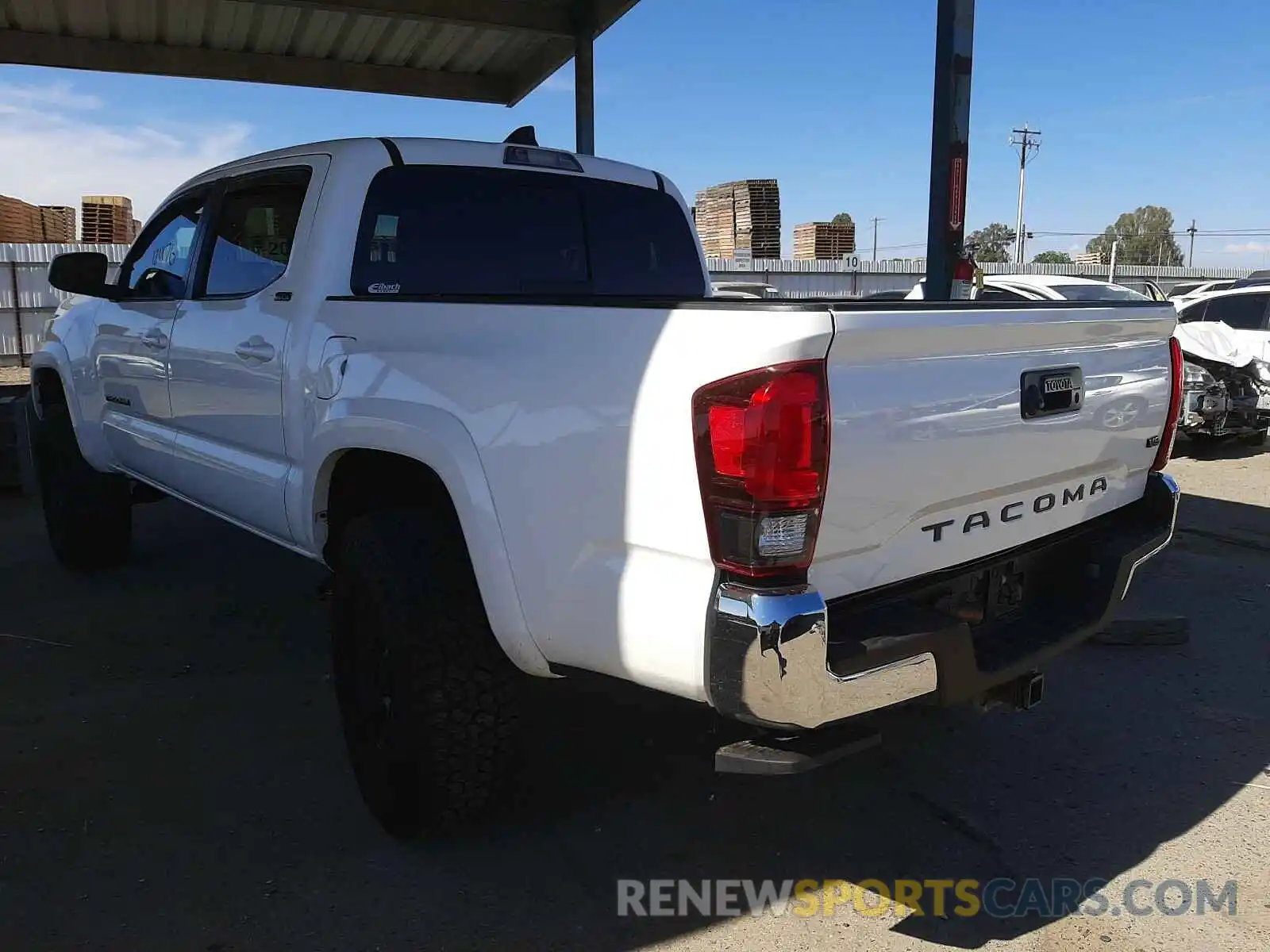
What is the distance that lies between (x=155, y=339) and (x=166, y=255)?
19.8 inches

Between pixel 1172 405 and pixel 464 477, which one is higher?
pixel 1172 405

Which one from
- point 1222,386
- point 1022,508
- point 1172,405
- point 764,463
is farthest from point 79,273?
point 1222,386

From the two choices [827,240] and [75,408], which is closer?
[75,408]

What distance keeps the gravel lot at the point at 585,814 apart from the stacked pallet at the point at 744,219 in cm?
1718

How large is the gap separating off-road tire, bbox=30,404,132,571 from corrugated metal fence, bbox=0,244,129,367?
15500mm

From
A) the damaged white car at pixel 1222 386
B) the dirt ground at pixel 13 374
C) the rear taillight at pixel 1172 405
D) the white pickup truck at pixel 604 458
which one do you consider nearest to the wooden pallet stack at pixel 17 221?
the dirt ground at pixel 13 374

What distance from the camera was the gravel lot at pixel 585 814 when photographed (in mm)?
2484

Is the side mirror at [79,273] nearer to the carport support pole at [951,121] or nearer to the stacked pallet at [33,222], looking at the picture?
the carport support pole at [951,121]

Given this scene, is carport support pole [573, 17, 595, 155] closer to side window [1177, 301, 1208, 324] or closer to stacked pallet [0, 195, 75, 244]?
side window [1177, 301, 1208, 324]

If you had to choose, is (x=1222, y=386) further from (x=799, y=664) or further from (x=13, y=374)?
(x=13, y=374)

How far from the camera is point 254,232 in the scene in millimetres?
3668

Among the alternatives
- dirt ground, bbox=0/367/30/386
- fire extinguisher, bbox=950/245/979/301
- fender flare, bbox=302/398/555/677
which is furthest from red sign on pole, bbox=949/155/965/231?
dirt ground, bbox=0/367/30/386

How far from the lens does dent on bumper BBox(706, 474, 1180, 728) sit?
6.25 feet

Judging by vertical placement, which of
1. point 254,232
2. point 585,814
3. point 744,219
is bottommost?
point 585,814
